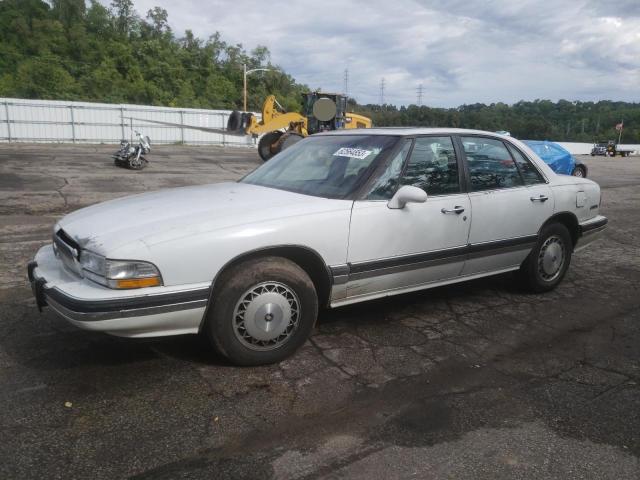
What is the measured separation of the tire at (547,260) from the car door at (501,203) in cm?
13

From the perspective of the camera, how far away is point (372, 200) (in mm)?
3572

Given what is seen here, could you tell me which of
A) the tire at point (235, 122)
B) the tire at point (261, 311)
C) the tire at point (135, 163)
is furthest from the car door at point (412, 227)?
the tire at point (235, 122)

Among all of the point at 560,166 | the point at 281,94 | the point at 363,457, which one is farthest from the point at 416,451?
the point at 281,94

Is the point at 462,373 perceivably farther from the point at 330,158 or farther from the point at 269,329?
the point at 330,158

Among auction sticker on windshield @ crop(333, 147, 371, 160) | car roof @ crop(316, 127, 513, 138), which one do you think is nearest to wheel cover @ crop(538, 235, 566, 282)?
car roof @ crop(316, 127, 513, 138)

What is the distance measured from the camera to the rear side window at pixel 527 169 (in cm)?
461

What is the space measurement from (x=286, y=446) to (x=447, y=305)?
98.4 inches

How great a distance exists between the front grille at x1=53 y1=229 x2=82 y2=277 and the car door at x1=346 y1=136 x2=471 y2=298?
1.71 m

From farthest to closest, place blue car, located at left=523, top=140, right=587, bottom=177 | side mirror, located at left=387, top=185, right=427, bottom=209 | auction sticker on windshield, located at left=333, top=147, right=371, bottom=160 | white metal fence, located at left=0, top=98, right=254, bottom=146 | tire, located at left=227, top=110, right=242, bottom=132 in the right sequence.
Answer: white metal fence, located at left=0, top=98, right=254, bottom=146
tire, located at left=227, top=110, right=242, bottom=132
blue car, located at left=523, top=140, right=587, bottom=177
auction sticker on windshield, located at left=333, top=147, right=371, bottom=160
side mirror, located at left=387, top=185, right=427, bottom=209

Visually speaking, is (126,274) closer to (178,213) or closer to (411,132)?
(178,213)

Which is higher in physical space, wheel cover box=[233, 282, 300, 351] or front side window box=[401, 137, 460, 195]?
front side window box=[401, 137, 460, 195]

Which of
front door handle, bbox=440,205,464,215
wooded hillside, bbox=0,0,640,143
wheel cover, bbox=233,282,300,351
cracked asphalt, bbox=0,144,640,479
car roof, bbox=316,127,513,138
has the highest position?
wooded hillside, bbox=0,0,640,143

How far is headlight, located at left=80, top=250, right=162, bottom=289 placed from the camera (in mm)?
2771

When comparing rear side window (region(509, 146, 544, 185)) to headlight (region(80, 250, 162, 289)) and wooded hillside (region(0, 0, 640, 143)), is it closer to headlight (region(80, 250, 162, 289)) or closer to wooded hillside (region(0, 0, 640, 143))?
headlight (region(80, 250, 162, 289))
